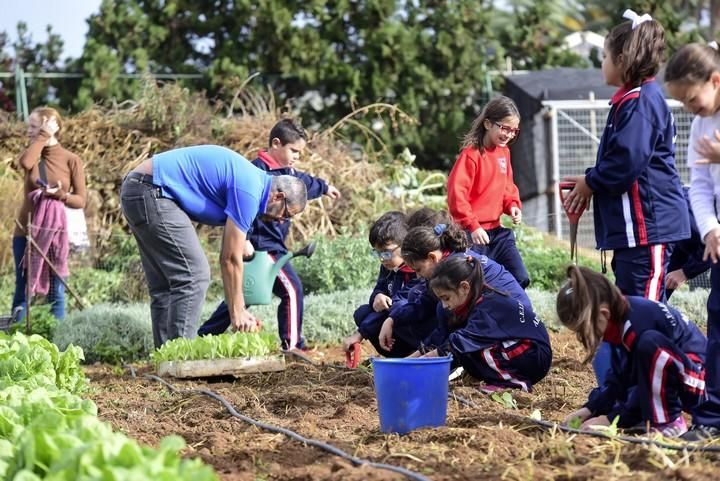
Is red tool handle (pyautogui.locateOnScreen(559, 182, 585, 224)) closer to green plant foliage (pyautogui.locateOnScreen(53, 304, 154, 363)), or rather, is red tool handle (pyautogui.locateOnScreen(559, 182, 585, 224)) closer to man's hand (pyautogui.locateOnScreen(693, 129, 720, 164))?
man's hand (pyautogui.locateOnScreen(693, 129, 720, 164))

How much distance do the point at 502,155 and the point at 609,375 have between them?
2788mm

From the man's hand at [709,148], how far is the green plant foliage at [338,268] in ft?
19.0

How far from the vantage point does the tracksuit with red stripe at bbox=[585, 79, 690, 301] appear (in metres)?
4.33

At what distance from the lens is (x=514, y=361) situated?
15.7 feet

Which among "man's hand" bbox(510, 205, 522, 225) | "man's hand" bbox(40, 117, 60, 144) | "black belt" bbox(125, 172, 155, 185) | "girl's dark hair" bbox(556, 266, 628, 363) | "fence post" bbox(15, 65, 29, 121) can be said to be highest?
"fence post" bbox(15, 65, 29, 121)

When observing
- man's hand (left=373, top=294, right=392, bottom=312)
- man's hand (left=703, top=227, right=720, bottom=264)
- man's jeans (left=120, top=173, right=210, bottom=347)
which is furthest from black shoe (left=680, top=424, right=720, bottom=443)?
man's jeans (left=120, top=173, right=210, bottom=347)

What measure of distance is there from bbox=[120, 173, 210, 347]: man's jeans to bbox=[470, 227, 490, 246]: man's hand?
165 centimetres

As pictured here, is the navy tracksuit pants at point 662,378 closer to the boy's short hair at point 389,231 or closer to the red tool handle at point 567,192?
the red tool handle at point 567,192

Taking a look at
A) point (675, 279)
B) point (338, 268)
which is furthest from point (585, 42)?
point (675, 279)

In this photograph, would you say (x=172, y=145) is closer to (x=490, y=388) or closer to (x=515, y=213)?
(x=515, y=213)

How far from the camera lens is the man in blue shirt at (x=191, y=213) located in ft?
18.0

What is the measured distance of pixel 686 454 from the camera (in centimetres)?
300

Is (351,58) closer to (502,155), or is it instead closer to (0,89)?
(0,89)

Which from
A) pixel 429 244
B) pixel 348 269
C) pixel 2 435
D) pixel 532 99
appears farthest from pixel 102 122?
pixel 2 435
